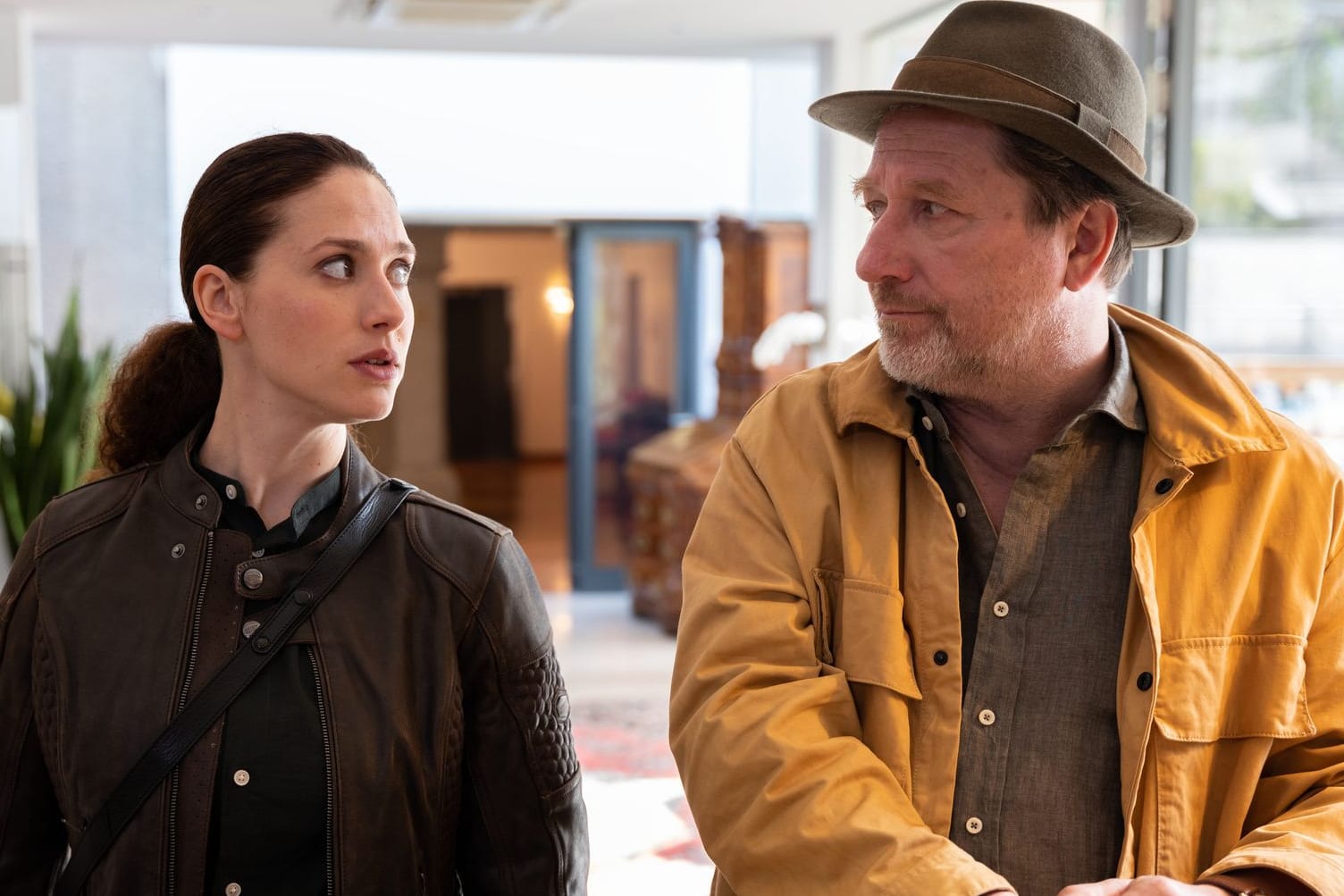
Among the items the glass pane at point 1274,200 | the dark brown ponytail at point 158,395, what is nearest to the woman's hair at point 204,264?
the dark brown ponytail at point 158,395

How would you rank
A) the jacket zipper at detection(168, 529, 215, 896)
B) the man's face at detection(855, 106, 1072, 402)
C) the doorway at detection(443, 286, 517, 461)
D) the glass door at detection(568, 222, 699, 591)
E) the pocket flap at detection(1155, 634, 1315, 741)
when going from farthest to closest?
the doorway at detection(443, 286, 517, 461), the glass door at detection(568, 222, 699, 591), the man's face at detection(855, 106, 1072, 402), the pocket flap at detection(1155, 634, 1315, 741), the jacket zipper at detection(168, 529, 215, 896)

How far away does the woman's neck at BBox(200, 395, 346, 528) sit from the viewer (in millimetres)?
1594

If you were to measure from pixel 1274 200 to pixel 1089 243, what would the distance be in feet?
7.24

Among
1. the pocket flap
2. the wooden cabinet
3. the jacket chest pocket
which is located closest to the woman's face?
the jacket chest pocket

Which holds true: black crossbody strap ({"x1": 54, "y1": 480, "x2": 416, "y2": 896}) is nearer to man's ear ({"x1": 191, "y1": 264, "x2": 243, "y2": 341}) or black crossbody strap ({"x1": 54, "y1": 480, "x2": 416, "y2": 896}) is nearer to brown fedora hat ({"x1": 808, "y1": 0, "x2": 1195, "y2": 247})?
man's ear ({"x1": 191, "y1": 264, "x2": 243, "y2": 341})

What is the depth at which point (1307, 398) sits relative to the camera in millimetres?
3586

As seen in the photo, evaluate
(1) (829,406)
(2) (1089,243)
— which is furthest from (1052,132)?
(1) (829,406)

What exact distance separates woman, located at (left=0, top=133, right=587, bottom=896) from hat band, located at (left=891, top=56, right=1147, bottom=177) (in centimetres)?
65

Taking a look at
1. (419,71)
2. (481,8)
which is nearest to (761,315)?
(481,8)

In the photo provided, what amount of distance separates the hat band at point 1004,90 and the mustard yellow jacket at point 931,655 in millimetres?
310

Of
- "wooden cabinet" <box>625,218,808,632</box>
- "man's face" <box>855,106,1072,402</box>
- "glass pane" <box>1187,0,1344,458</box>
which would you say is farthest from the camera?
"wooden cabinet" <box>625,218,808,632</box>

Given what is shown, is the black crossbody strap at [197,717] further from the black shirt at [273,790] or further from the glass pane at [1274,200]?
the glass pane at [1274,200]

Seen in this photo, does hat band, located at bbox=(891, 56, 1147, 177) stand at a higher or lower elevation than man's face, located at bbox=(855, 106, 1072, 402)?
higher

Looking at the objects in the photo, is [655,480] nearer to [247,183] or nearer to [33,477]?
[33,477]
